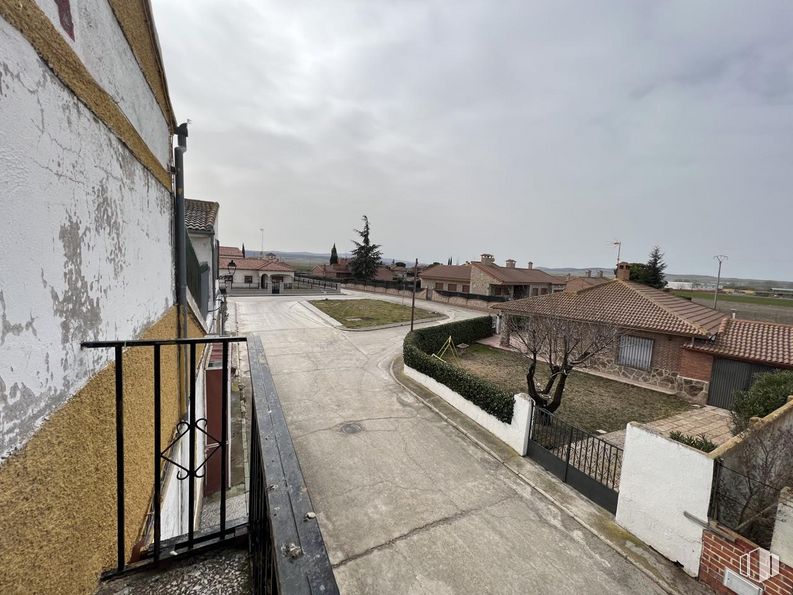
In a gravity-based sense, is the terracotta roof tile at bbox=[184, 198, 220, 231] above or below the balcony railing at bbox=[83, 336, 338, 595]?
above

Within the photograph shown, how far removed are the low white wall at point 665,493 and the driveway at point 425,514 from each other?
0.64 m

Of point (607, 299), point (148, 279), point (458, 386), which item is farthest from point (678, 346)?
point (148, 279)

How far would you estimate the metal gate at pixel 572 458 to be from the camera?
619 cm

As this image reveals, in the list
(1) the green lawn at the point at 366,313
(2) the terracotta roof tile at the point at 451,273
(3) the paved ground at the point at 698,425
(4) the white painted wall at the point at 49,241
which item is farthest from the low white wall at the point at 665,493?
(2) the terracotta roof tile at the point at 451,273

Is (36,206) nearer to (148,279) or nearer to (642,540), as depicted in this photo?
(148,279)

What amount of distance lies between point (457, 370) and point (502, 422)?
2306 millimetres

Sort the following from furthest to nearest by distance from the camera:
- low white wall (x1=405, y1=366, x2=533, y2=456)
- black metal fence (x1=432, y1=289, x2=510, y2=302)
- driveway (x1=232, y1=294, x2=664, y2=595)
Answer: black metal fence (x1=432, y1=289, x2=510, y2=302) → low white wall (x1=405, y1=366, x2=533, y2=456) → driveway (x1=232, y1=294, x2=664, y2=595)

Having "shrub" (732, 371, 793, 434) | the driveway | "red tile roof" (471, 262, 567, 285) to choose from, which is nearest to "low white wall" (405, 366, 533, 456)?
the driveway

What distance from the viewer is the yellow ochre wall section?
3.71ft

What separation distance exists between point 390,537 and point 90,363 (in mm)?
5057

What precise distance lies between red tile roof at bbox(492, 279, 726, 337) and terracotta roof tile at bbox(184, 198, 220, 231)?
13564 mm

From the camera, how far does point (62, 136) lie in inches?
59.2

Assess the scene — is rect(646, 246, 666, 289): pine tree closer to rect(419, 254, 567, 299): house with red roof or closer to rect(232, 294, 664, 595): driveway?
rect(419, 254, 567, 299): house with red roof

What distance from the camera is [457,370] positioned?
409 inches
